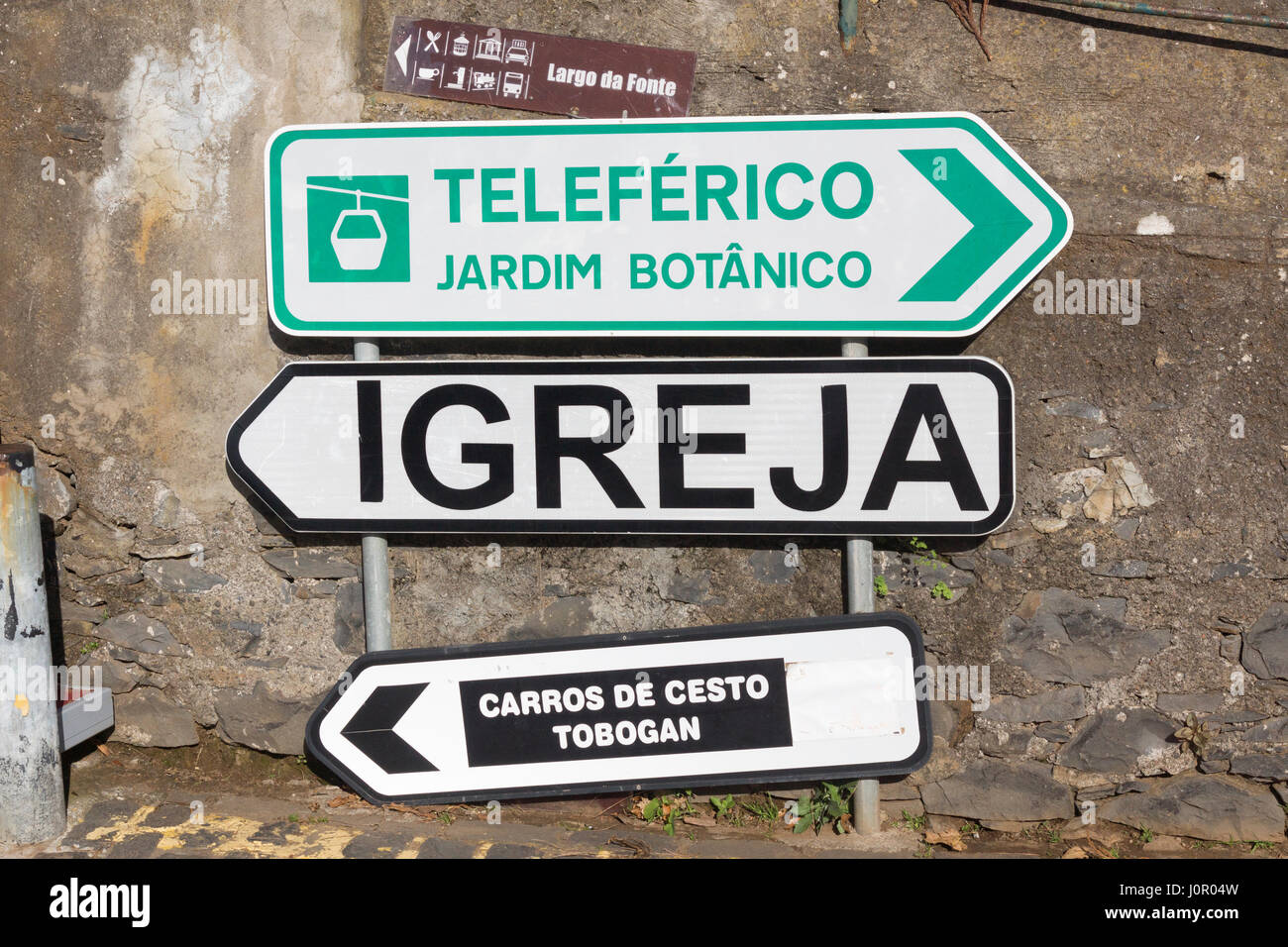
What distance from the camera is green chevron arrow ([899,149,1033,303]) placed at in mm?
2896

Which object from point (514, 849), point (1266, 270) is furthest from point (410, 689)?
point (1266, 270)

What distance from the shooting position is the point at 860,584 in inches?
120

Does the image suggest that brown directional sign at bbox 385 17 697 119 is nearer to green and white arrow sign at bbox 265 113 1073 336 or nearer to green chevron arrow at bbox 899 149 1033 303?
green and white arrow sign at bbox 265 113 1073 336

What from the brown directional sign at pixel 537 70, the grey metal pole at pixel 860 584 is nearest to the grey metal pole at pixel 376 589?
the brown directional sign at pixel 537 70

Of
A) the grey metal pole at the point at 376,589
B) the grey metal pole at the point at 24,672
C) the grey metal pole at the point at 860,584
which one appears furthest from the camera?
the grey metal pole at the point at 376,589

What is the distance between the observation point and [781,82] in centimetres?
300

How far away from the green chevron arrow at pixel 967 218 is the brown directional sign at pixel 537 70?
84cm

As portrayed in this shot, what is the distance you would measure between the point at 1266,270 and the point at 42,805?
437 cm

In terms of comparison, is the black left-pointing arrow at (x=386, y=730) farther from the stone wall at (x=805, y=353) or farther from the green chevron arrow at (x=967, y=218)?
the green chevron arrow at (x=967, y=218)

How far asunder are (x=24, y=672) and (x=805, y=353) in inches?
107

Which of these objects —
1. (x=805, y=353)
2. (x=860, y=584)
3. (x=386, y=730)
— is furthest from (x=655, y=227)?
(x=386, y=730)

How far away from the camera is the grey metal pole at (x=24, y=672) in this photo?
114 inches

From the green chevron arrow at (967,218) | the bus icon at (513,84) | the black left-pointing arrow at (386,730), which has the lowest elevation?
the black left-pointing arrow at (386,730)

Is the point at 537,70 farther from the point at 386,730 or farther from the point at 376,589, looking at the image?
the point at 386,730
